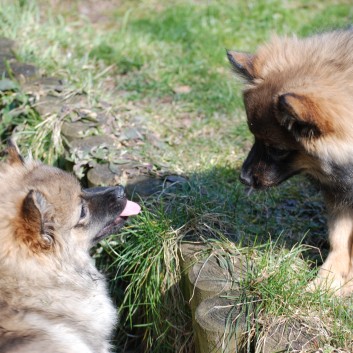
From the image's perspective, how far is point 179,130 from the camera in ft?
17.5

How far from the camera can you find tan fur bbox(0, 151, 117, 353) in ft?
8.96

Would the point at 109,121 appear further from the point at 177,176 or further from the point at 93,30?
the point at 93,30

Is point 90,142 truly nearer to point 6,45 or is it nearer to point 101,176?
point 101,176

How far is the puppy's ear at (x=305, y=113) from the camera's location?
9.32ft

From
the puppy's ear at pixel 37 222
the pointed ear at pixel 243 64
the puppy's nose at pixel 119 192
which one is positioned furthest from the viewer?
the pointed ear at pixel 243 64

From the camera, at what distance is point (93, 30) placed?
6.94 meters

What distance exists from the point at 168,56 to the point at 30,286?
3.98 m

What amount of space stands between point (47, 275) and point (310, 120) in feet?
4.78

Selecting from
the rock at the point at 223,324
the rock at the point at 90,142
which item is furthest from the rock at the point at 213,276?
the rock at the point at 90,142

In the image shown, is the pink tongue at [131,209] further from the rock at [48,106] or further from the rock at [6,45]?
the rock at [6,45]

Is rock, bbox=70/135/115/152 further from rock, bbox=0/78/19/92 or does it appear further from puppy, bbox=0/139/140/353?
puppy, bbox=0/139/140/353

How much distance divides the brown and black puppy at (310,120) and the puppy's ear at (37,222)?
4.03 ft

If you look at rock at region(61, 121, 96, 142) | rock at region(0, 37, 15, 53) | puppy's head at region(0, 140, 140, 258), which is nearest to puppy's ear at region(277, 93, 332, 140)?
puppy's head at region(0, 140, 140, 258)

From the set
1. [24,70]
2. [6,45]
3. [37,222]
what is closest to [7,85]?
[24,70]
